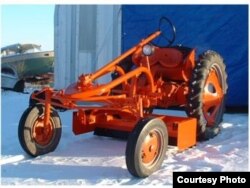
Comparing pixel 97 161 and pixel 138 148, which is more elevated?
pixel 138 148

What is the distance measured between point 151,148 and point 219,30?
4686 mm

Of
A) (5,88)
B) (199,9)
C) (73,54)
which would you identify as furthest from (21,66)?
(199,9)

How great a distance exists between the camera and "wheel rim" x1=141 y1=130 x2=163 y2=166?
4512 mm

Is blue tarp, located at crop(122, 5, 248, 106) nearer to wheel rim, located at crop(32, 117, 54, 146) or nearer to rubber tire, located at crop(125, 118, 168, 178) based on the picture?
wheel rim, located at crop(32, 117, 54, 146)

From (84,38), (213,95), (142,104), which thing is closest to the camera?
(142,104)

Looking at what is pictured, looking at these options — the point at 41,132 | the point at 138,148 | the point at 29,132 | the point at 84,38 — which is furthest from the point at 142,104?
the point at 84,38

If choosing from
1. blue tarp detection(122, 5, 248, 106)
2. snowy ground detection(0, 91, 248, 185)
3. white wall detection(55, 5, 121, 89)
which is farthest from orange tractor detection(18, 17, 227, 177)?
white wall detection(55, 5, 121, 89)

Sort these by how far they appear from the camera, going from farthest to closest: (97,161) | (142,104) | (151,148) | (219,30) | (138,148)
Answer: (219,30) → (142,104) → (97,161) → (151,148) → (138,148)

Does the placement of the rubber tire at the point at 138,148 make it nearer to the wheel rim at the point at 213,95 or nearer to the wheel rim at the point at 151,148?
the wheel rim at the point at 151,148

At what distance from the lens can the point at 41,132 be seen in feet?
17.6

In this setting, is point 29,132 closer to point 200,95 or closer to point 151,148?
point 151,148

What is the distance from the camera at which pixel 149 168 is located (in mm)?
4512

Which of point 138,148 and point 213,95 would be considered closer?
point 138,148

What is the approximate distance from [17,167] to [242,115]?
5.05 metres
